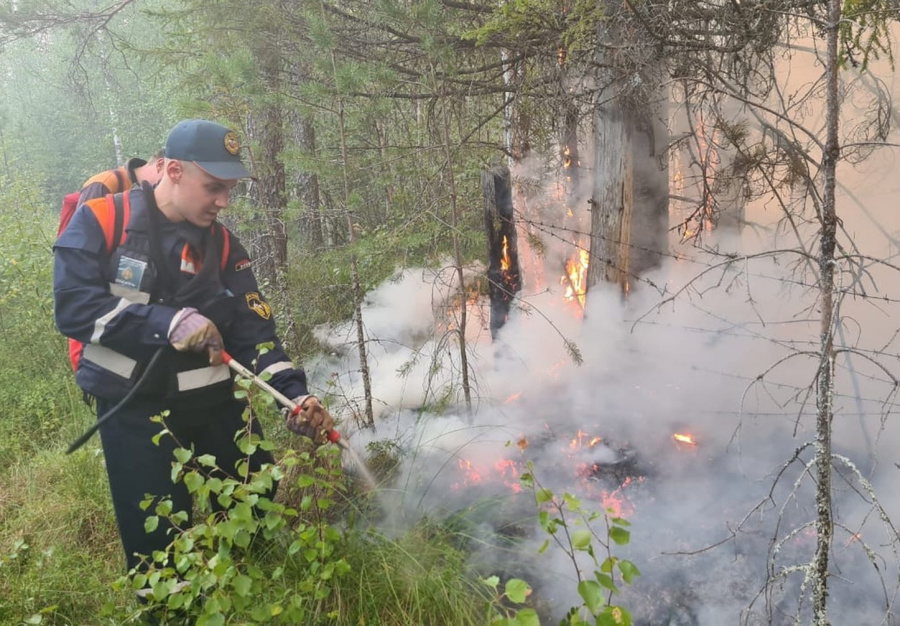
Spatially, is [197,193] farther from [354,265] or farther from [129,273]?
[354,265]

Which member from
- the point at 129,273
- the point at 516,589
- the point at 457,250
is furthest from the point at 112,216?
the point at 457,250

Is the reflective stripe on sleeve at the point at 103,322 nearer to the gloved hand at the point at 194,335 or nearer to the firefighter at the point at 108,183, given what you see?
the gloved hand at the point at 194,335

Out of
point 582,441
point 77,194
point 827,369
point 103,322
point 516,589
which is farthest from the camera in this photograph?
point 582,441

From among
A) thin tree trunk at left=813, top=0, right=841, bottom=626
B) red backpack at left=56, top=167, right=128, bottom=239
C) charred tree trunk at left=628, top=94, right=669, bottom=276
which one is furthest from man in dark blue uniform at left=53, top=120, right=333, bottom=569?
charred tree trunk at left=628, top=94, right=669, bottom=276

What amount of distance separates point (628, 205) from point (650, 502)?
2.70 m

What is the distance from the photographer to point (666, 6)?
4051mm

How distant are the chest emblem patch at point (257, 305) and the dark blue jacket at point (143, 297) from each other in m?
0.02

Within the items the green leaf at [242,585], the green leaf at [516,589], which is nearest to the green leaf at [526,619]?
the green leaf at [516,589]

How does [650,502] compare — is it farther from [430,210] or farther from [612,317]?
[430,210]

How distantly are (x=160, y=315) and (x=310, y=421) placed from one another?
32.8 inches

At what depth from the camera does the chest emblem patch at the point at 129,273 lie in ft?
8.55

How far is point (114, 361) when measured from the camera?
261 cm

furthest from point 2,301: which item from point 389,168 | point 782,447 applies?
point 782,447

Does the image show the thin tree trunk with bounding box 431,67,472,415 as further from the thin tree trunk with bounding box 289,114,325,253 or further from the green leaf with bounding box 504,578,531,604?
the thin tree trunk with bounding box 289,114,325,253
